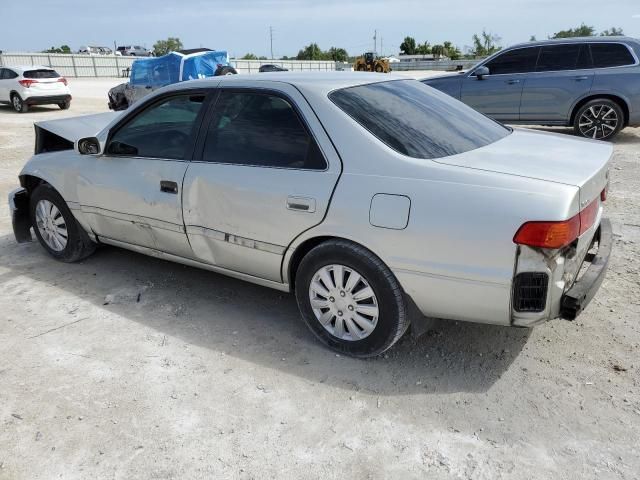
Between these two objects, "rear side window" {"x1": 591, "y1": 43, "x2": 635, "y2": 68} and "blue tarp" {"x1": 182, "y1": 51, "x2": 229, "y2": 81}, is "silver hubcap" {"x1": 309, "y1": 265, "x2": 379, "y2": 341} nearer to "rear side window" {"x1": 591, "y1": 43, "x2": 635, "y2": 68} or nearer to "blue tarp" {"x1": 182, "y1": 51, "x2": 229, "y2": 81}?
"rear side window" {"x1": 591, "y1": 43, "x2": 635, "y2": 68}

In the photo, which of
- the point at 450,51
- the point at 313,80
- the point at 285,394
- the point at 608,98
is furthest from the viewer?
the point at 450,51

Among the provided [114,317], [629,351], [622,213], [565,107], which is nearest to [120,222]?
[114,317]

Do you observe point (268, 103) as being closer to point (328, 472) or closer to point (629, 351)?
point (328, 472)

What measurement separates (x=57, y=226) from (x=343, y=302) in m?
2.93

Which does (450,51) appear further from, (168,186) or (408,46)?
(168,186)

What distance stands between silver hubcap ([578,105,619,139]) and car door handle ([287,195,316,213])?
311 inches

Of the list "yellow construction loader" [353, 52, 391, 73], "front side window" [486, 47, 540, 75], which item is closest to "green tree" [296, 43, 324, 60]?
"yellow construction loader" [353, 52, 391, 73]

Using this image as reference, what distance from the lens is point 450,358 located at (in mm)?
3184

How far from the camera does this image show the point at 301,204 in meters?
3.06

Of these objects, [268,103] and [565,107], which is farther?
[565,107]

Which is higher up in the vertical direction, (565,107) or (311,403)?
(565,107)

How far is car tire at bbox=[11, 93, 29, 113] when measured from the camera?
18.3 meters

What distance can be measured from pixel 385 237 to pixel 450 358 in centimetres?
92

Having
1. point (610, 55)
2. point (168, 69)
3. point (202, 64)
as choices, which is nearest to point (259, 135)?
point (610, 55)
